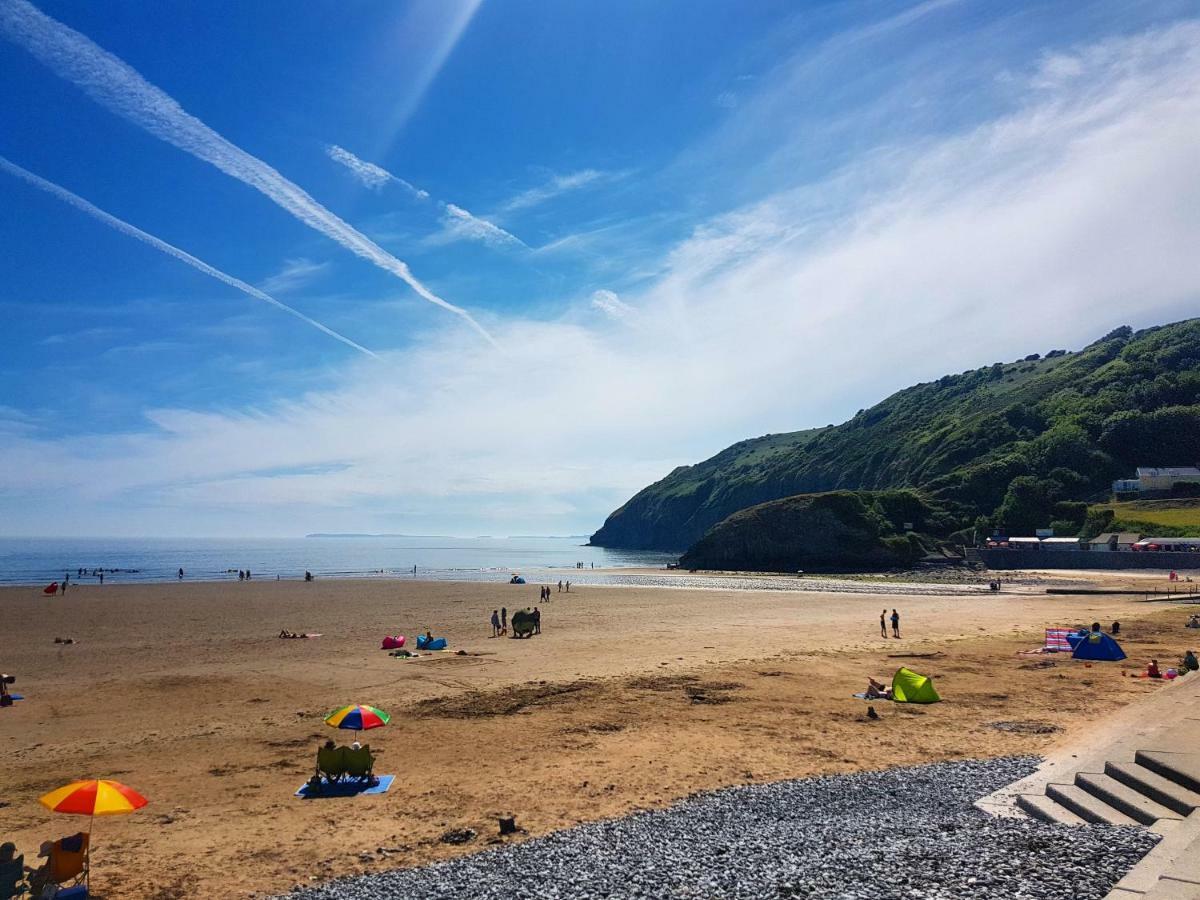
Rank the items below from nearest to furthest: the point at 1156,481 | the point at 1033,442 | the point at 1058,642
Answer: the point at 1058,642
the point at 1156,481
the point at 1033,442

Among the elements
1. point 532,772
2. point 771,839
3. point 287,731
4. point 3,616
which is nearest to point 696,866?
point 771,839

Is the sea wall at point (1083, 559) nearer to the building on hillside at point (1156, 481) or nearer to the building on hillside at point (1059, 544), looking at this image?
the building on hillside at point (1059, 544)

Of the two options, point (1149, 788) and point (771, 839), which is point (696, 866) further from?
point (1149, 788)

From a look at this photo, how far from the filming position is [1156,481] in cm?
9469

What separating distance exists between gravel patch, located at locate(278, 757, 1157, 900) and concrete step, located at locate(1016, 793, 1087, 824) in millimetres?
404

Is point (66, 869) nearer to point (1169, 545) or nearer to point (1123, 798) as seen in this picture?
point (1123, 798)

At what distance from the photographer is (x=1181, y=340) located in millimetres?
131875

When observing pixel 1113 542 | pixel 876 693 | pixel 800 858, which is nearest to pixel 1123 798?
pixel 800 858

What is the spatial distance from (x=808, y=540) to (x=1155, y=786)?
278 ft

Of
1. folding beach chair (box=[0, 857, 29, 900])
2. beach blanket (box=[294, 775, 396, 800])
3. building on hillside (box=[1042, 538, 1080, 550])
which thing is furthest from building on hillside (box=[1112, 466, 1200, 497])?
folding beach chair (box=[0, 857, 29, 900])

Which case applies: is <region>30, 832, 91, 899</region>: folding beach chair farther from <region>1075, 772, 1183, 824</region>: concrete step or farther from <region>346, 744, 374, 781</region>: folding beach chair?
<region>1075, 772, 1183, 824</region>: concrete step

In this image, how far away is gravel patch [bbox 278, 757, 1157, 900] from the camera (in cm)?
809

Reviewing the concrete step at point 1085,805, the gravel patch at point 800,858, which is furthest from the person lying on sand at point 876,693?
the concrete step at point 1085,805

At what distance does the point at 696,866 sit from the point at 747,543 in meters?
91.0
